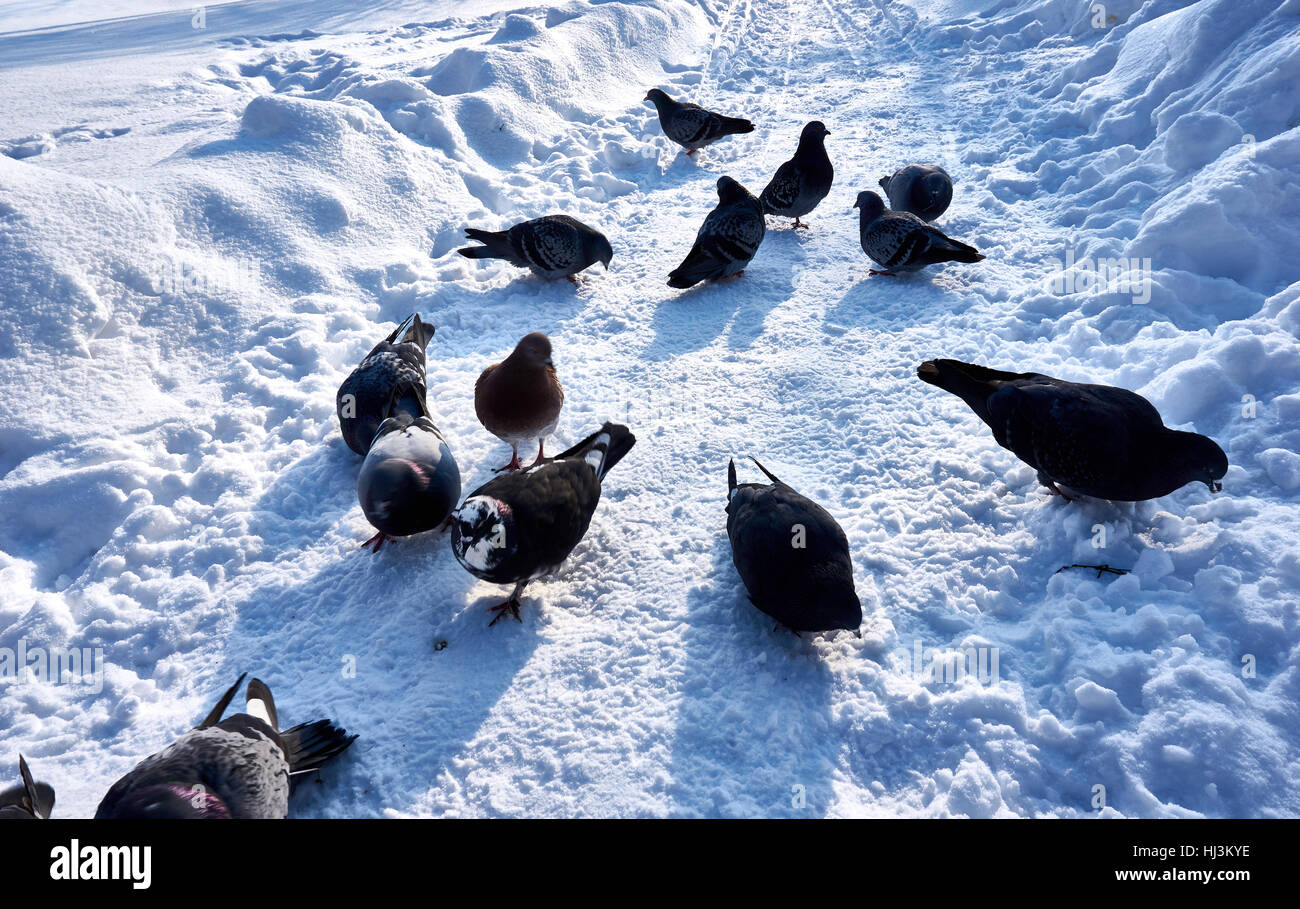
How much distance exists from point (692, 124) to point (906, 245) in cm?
329

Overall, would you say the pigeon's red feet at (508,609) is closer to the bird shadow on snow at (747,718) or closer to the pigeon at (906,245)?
the bird shadow on snow at (747,718)

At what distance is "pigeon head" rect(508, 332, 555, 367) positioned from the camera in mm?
3851

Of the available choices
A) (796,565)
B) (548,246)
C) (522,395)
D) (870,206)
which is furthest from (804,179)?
(796,565)

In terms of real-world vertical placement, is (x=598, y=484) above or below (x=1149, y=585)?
below

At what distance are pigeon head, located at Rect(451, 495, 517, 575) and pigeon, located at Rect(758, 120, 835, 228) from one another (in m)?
4.45

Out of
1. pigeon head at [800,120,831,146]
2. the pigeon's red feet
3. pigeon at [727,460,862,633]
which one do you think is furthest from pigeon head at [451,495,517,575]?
pigeon head at [800,120,831,146]

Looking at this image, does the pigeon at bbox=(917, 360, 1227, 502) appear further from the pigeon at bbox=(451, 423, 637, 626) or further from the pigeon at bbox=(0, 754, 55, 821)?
the pigeon at bbox=(0, 754, 55, 821)

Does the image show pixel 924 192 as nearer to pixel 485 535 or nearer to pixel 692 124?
pixel 692 124

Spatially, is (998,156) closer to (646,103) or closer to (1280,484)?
(646,103)

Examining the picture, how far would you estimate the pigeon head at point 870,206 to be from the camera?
18.3 ft

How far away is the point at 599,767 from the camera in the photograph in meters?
2.59

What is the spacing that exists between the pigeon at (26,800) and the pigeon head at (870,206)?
5.89 meters
